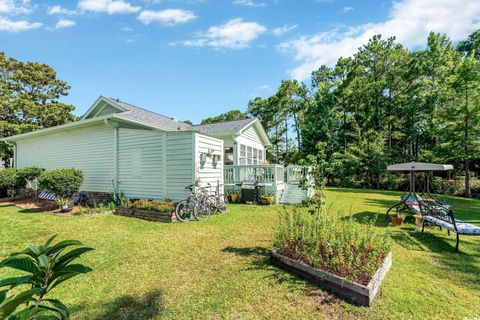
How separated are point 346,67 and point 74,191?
29.4m

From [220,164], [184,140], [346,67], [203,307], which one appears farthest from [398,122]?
Answer: [203,307]

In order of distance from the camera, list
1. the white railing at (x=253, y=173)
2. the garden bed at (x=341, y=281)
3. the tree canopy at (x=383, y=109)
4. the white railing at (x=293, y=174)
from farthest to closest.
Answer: the tree canopy at (x=383, y=109) → the white railing at (x=293, y=174) → the white railing at (x=253, y=173) → the garden bed at (x=341, y=281)

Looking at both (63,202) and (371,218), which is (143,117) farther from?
(371,218)

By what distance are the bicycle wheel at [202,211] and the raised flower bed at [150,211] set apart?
2.37ft

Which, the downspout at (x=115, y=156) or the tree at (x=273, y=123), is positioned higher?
the tree at (x=273, y=123)

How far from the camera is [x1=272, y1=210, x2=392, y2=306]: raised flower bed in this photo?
10.0 feet

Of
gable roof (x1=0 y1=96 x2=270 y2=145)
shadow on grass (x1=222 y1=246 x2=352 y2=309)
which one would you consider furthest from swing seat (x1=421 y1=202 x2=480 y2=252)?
gable roof (x1=0 y1=96 x2=270 y2=145)

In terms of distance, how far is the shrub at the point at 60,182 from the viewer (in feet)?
28.5

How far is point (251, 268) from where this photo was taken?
3834 mm

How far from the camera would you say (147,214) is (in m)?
7.38

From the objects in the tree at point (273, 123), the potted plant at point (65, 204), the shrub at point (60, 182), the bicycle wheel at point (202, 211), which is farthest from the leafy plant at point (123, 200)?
the tree at point (273, 123)

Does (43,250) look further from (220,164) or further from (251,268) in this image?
(220,164)

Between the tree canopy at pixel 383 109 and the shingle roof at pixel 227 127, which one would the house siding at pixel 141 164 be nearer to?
the shingle roof at pixel 227 127

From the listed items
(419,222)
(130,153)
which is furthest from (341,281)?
(130,153)
